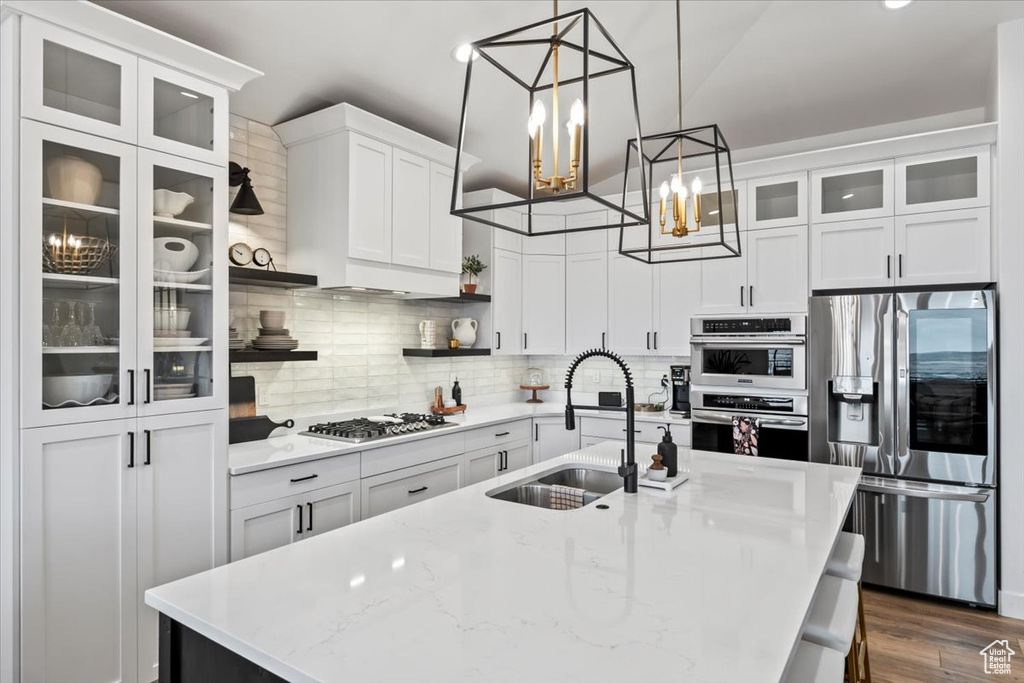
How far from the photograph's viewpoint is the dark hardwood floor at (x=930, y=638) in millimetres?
2566

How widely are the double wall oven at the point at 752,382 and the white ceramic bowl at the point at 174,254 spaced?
313 cm

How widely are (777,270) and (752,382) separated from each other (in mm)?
763

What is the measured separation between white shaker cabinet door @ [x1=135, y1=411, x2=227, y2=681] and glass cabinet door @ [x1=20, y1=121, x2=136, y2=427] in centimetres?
21

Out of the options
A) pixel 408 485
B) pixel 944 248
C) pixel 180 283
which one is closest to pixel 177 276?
pixel 180 283

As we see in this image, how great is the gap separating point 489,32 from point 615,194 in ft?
6.96

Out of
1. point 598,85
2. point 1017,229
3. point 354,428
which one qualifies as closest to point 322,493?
point 354,428

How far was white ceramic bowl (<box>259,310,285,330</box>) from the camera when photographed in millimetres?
3129

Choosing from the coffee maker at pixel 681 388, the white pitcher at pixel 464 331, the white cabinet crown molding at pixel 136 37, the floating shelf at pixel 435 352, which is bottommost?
the coffee maker at pixel 681 388

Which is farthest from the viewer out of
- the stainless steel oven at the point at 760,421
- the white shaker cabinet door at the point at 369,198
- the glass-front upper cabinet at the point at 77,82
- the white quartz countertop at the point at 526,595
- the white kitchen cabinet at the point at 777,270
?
the white kitchen cabinet at the point at 777,270

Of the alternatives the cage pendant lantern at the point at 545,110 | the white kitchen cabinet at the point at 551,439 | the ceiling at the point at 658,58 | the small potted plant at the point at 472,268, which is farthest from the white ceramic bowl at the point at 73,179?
the white kitchen cabinet at the point at 551,439

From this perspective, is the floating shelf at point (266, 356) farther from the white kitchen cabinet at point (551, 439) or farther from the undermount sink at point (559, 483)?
the white kitchen cabinet at point (551, 439)

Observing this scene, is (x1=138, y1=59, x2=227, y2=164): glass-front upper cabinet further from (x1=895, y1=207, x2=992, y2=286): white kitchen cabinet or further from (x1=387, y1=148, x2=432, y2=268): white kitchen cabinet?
(x1=895, y1=207, x2=992, y2=286): white kitchen cabinet

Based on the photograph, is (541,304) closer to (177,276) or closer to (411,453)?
(411,453)

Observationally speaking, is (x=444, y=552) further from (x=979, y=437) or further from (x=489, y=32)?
(x=979, y=437)
